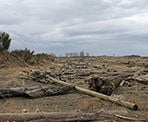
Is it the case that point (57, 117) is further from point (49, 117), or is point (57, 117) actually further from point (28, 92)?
point (28, 92)

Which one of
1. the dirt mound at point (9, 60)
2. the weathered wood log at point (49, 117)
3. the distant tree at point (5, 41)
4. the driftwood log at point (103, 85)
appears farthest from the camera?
the distant tree at point (5, 41)

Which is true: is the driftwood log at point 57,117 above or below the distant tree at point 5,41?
below

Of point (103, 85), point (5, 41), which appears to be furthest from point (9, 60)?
point (103, 85)

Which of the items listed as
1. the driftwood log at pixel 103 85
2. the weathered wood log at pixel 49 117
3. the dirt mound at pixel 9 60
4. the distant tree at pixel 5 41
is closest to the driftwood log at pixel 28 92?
the driftwood log at pixel 103 85

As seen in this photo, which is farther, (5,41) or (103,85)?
(5,41)

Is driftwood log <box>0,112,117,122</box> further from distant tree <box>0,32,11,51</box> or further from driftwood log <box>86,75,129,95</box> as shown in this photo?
distant tree <box>0,32,11,51</box>

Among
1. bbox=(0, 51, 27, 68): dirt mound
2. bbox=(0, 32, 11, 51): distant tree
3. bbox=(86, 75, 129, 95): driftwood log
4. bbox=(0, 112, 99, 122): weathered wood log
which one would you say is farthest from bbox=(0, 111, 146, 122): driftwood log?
bbox=(0, 32, 11, 51): distant tree

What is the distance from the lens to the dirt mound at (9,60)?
31.0m

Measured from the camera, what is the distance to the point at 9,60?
3228 centimetres

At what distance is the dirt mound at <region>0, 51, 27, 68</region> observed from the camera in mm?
31031

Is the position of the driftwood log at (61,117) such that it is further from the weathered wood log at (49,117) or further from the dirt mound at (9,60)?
the dirt mound at (9,60)

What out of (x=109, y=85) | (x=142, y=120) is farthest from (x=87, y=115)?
(x=109, y=85)

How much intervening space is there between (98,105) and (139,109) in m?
1.43

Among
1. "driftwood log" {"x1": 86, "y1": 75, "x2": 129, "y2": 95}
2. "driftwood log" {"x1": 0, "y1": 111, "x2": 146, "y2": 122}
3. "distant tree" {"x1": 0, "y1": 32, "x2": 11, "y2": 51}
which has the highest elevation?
"distant tree" {"x1": 0, "y1": 32, "x2": 11, "y2": 51}
